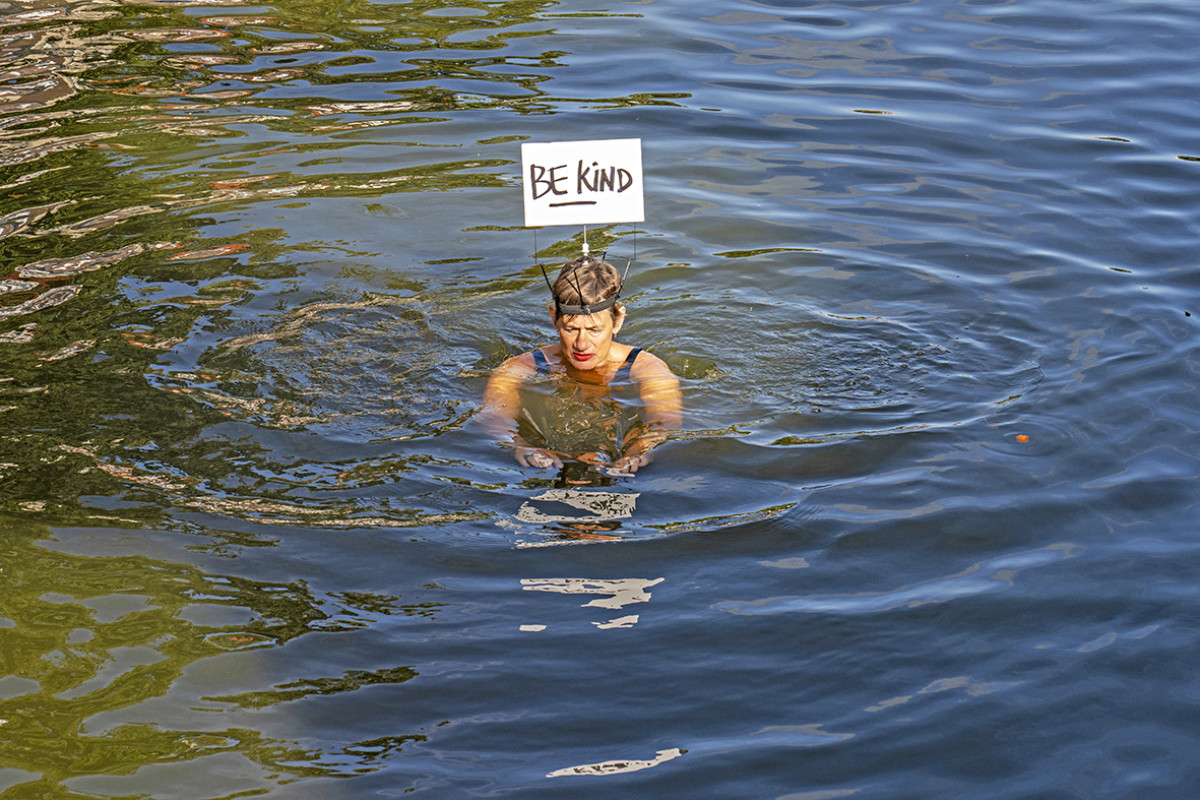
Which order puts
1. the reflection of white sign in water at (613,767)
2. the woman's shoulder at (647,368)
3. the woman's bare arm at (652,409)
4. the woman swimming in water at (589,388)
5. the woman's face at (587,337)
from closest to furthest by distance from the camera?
the reflection of white sign in water at (613,767), the woman's bare arm at (652,409), the woman swimming in water at (589,388), the woman's face at (587,337), the woman's shoulder at (647,368)

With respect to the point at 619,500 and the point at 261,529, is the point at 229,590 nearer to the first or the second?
the point at 261,529

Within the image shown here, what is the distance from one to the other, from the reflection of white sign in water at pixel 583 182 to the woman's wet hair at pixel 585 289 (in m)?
0.29

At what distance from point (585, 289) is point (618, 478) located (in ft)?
3.44

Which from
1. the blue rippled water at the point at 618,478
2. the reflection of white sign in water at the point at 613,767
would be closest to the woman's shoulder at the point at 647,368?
the blue rippled water at the point at 618,478

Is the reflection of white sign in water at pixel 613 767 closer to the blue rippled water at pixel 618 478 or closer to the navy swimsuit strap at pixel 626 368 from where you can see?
the blue rippled water at pixel 618 478

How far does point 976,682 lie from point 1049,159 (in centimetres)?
655

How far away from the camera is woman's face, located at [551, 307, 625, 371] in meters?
6.38

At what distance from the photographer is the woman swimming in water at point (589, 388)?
6234 millimetres

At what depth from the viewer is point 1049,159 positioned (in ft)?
32.4

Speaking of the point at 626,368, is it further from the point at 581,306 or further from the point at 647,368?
the point at 581,306

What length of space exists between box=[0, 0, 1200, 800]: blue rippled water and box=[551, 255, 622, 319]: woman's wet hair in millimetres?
818

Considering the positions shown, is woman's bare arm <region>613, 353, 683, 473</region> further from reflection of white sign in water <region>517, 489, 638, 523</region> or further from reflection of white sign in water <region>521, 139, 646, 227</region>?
reflection of white sign in water <region>521, 139, 646, 227</region>

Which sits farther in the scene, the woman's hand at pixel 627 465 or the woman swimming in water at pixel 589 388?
the woman swimming in water at pixel 589 388

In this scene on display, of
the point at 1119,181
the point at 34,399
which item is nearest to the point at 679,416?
the point at 34,399
